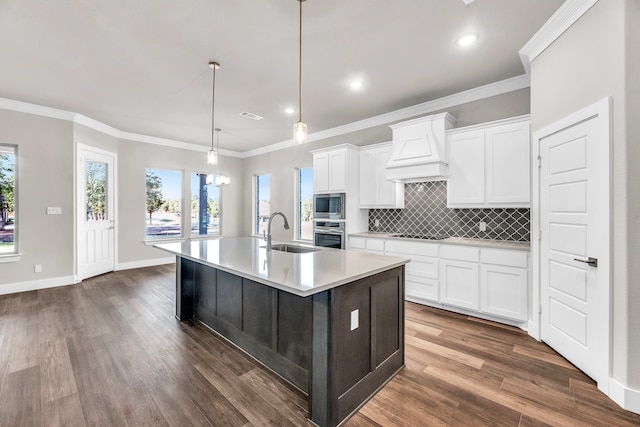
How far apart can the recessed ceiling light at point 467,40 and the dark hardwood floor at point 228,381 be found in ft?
9.48

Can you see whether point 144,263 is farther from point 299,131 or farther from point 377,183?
point 299,131

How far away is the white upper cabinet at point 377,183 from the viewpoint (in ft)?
14.3

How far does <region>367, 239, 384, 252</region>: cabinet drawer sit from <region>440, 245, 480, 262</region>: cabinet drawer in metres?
0.86

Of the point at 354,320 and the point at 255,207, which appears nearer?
the point at 354,320

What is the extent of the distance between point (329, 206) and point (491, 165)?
2413 mm

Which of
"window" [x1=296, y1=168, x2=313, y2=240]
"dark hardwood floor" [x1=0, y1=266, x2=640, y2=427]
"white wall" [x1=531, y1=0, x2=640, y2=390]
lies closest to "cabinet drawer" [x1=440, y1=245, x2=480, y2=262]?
"dark hardwood floor" [x1=0, y1=266, x2=640, y2=427]

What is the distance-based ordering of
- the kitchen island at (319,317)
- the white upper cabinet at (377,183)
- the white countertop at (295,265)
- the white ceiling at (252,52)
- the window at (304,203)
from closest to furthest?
the white countertop at (295,265) < the kitchen island at (319,317) < the white ceiling at (252,52) < the white upper cabinet at (377,183) < the window at (304,203)

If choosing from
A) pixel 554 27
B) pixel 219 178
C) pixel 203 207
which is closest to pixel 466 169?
pixel 554 27

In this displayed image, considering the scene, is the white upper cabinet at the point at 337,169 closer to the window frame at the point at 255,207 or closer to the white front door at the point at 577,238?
the white front door at the point at 577,238

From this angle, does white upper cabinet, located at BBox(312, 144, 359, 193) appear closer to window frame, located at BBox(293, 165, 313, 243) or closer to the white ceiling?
the white ceiling

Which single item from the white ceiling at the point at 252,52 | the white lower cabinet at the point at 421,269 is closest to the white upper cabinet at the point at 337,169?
the white ceiling at the point at 252,52

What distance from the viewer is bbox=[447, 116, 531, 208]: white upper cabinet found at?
3.14 m

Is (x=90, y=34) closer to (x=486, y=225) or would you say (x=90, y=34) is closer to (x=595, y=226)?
(x=595, y=226)

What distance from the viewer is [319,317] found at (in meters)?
1.71
